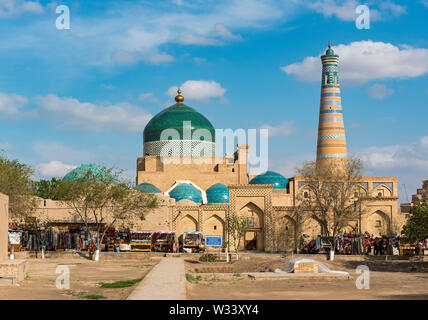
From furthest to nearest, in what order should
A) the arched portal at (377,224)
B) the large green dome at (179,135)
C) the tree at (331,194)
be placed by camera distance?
the large green dome at (179,135), the arched portal at (377,224), the tree at (331,194)

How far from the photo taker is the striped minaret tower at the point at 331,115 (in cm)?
5119

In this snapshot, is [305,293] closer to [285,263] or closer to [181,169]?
[285,263]

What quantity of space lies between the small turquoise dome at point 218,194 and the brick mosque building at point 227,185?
0.25 feet

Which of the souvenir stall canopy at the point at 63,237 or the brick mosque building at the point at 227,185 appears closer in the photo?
the souvenir stall canopy at the point at 63,237

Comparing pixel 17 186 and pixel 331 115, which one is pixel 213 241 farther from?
pixel 331 115

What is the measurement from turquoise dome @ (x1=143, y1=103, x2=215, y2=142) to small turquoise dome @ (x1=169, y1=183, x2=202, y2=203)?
7.05 m

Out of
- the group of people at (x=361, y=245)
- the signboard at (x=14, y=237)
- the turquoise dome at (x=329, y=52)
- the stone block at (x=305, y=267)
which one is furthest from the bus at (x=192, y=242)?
the turquoise dome at (x=329, y=52)

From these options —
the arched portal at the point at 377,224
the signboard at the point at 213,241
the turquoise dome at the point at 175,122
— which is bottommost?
the signboard at the point at 213,241

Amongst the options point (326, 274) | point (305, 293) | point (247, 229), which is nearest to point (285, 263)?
point (326, 274)

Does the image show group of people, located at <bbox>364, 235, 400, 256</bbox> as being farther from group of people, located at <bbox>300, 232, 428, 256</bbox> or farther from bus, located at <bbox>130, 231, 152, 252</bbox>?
bus, located at <bbox>130, 231, 152, 252</bbox>

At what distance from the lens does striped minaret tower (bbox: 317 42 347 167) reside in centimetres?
5119

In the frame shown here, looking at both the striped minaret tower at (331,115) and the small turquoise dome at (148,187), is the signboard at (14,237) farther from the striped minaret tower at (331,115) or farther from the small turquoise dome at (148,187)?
the striped minaret tower at (331,115)

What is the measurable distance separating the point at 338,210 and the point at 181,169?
2010cm

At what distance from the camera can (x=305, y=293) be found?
1603 centimetres
